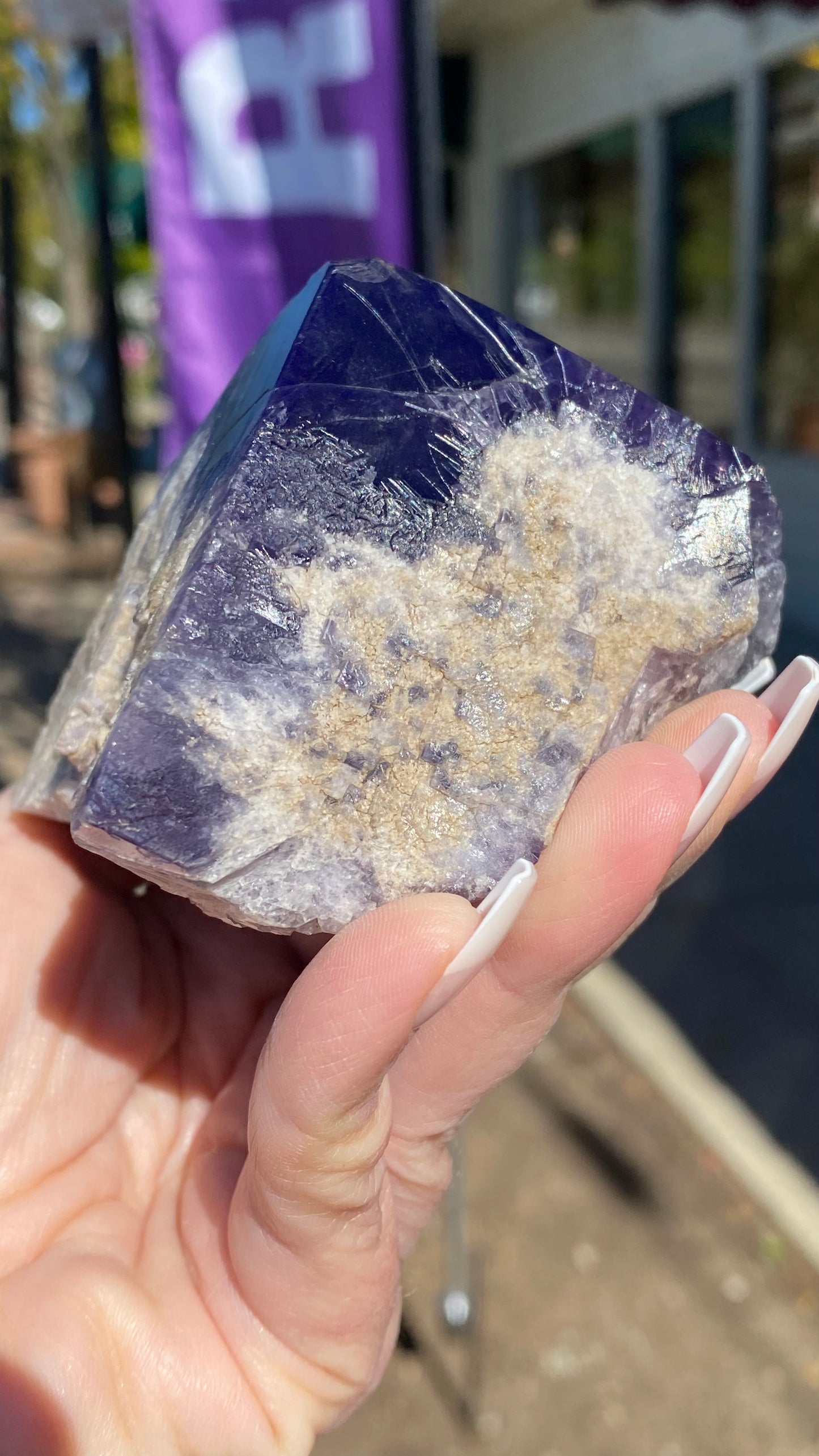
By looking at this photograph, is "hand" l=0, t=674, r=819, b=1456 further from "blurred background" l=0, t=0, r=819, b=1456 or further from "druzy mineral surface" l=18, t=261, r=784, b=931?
"blurred background" l=0, t=0, r=819, b=1456

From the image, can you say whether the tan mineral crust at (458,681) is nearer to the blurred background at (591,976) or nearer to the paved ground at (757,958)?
the blurred background at (591,976)

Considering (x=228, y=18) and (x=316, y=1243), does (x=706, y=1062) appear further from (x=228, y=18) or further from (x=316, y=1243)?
(x=228, y=18)

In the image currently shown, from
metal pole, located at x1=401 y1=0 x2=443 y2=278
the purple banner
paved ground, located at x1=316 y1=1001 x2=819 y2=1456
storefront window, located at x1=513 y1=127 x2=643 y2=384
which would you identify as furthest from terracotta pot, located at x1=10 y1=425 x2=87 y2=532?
paved ground, located at x1=316 y1=1001 x2=819 y2=1456

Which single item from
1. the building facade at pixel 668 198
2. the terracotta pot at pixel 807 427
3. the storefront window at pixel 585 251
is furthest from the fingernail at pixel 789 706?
the storefront window at pixel 585 251

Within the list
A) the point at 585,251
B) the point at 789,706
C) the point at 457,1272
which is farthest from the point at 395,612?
the point at 585,251

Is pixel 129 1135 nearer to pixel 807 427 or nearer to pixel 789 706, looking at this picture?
pixel 789 706

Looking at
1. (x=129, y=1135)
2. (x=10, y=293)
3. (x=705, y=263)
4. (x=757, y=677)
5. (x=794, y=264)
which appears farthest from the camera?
(x=10, y=293)
